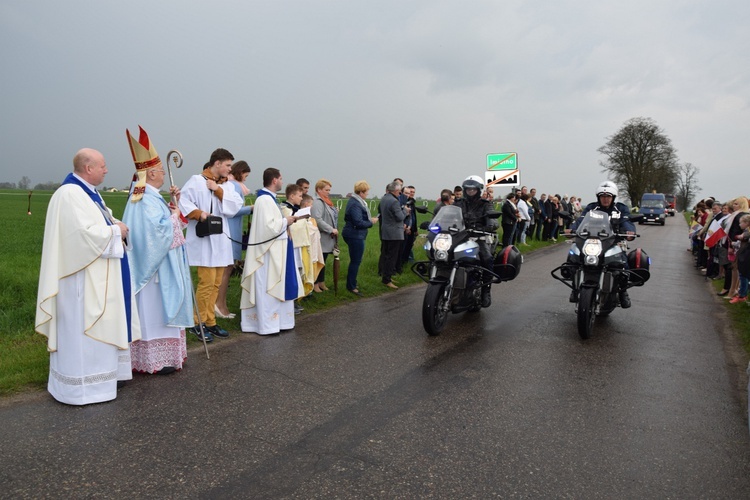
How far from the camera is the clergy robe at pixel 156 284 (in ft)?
16.5

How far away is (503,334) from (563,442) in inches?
126

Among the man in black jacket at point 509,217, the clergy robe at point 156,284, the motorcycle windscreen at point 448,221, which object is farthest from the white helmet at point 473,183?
the man in black jacket at point 509,217

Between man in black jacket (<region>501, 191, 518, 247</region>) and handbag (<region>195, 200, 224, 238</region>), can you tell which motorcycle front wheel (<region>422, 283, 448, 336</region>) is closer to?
handbag (<region>195, 200, 224, 238</region>)

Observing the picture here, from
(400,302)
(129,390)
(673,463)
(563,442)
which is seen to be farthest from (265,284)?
(673,463)

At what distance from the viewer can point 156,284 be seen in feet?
17.1

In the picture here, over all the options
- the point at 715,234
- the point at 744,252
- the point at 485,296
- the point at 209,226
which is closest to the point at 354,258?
the point at 485,296

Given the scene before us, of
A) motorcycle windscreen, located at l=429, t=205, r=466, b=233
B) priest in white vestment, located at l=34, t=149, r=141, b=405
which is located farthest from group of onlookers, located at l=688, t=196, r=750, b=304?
priest in white vestment, located at l=34, t=149, r=141, b=405

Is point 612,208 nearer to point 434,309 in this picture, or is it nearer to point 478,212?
point 478,212

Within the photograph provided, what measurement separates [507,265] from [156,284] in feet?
15.3

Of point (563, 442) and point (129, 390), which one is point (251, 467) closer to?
point (129, 390)

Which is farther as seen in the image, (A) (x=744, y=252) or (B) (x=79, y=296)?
(A) (x=744, y=252)

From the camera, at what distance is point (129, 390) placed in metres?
4.67

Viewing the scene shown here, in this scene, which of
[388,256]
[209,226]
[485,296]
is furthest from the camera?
[388,256]

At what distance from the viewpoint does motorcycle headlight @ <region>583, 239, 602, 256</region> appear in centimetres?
710
